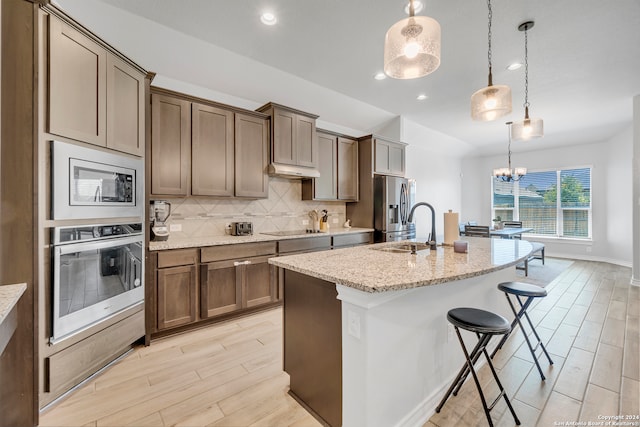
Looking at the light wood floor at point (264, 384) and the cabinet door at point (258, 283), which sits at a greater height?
the cabinet door at point (258, 283)

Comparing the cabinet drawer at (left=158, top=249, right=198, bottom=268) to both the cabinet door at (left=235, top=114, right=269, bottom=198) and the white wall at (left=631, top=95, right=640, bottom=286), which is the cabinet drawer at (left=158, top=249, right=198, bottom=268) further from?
the white wall at (left=631, top=95, right=640, bottom=286)

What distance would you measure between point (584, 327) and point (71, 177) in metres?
4.73

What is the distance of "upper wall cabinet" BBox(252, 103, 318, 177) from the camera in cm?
353

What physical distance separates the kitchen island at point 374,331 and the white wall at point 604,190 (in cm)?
630

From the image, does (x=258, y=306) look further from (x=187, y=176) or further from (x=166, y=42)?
(x=166, y=42)

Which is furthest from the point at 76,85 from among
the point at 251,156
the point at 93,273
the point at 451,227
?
the point at 451,227

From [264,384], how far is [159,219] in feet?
6.41

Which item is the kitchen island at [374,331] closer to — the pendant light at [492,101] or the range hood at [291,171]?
the pendant light at [492,101]

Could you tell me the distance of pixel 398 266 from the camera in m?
1.58

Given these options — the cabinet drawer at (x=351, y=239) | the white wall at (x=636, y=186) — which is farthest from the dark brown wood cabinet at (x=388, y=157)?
the white wall at (x=636, y=186)

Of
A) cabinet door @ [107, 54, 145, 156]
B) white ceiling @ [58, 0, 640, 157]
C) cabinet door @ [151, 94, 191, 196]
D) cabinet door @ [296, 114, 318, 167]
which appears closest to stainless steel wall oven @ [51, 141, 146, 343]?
cabinet door @ [107, 54, 145, 156]

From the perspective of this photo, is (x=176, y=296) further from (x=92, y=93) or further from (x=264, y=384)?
(x=92, y=93)

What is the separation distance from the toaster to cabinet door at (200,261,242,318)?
569 millimetres

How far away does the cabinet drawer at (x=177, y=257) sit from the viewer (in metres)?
2.52
